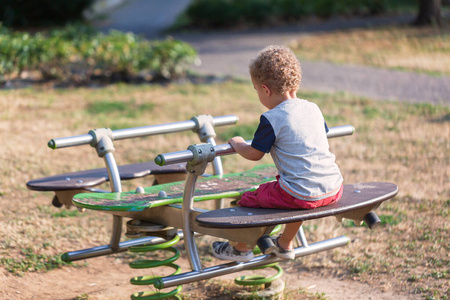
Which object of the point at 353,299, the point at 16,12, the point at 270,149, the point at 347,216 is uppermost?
the point at 16,12

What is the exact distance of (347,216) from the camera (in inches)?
137

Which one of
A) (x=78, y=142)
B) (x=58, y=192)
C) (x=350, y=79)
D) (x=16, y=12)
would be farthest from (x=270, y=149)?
(x=16, y=12)

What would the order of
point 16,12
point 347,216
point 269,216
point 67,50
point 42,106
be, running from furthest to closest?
point 16,12, point 67,50, point 42,106, point 347,216, point 269,216

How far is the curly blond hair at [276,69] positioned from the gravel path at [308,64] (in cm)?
658

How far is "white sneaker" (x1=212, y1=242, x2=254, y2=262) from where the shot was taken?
11.0ft

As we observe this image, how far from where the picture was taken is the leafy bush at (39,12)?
1761 centimetres

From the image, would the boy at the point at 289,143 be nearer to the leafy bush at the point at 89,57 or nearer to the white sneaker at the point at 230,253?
the white sneaker at the point at 230,253

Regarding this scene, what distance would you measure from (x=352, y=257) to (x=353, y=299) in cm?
65

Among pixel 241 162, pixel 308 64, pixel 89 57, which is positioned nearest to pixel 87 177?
pixel 241 162

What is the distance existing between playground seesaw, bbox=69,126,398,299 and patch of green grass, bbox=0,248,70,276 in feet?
3.15

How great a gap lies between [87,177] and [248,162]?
295 cm

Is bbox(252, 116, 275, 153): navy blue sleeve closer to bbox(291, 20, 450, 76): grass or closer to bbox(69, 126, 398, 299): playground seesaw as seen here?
bbox(69, 126, 398, 299): playground seesaw

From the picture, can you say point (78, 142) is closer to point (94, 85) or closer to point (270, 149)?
point (270, 149)

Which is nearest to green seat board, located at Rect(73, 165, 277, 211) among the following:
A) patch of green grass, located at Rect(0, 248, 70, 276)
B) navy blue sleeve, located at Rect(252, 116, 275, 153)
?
navy blue sleeve, located at Rect(252, 116, 275, 153)
